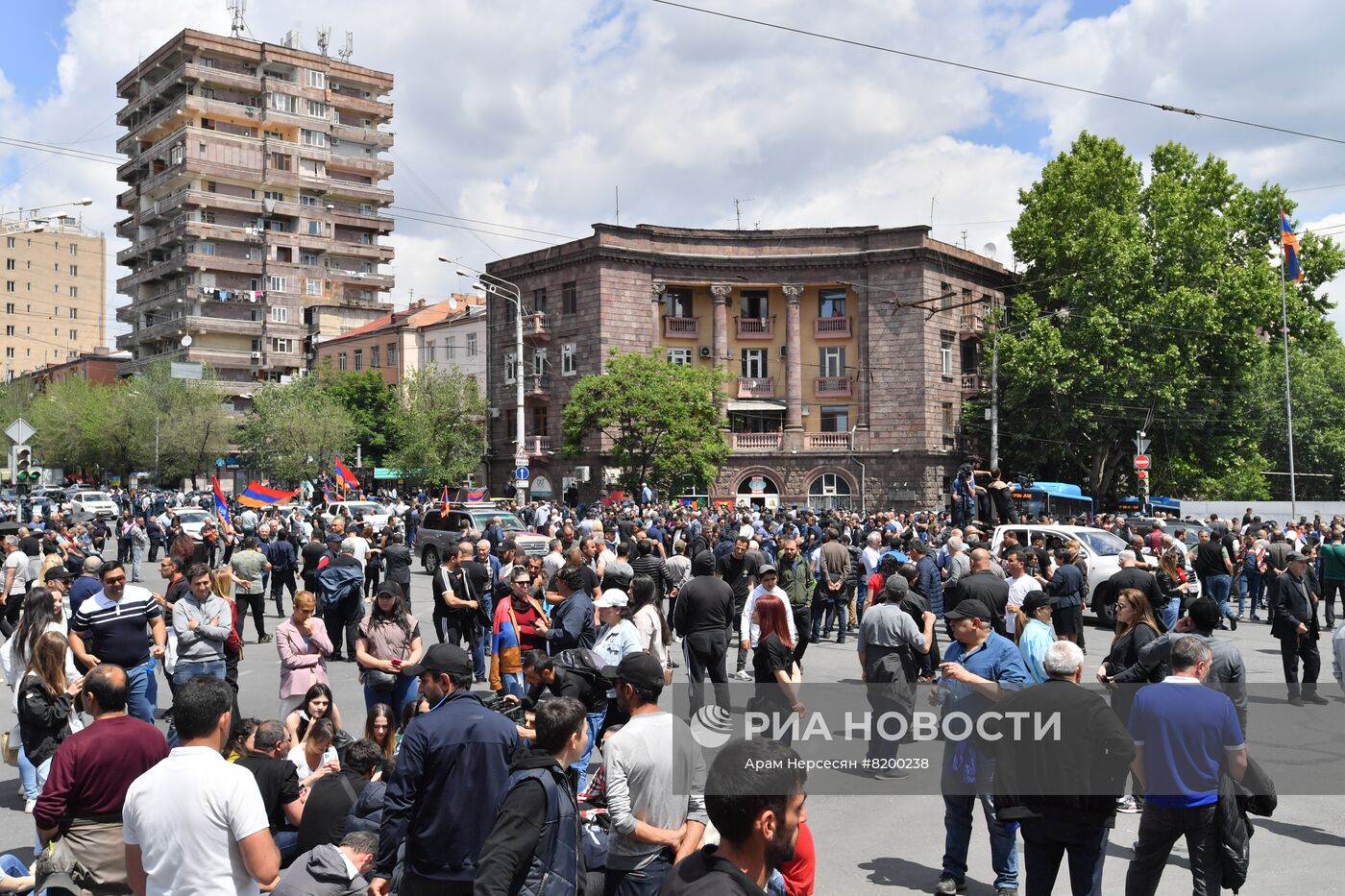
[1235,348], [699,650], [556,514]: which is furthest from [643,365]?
[699,650]

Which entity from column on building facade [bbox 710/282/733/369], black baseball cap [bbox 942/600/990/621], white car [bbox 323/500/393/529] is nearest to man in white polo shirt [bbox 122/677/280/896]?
black baseball cap [bbox 942/600/990/621]

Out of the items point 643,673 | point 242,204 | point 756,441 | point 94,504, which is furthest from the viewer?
point 242,204

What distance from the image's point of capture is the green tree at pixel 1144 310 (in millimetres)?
41969

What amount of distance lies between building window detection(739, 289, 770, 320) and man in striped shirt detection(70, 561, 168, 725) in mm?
43603

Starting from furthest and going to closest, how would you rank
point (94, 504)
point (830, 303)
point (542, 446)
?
1. point (542, 446)
2. point (830, 303)
3. point (94, 504)

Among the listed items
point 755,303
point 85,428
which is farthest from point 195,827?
point 85,428

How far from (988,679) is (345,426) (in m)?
53.5

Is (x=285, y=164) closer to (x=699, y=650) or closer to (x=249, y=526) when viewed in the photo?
(x=249, y=526)

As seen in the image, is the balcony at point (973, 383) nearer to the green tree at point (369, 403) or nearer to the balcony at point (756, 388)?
the balcony at point (756, 388)

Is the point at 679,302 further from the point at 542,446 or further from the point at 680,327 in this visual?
the point at 542,446

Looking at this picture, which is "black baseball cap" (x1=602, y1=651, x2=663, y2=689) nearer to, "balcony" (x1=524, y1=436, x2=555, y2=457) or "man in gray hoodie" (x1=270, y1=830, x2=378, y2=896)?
"man in gray hoodie" (x1=270, y1=830, x2=378, y2=896)

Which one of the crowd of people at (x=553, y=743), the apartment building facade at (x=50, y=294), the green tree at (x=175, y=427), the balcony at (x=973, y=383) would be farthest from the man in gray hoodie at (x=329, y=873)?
the apartment building facade at (x=50, y=294)

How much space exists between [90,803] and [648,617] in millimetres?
4853

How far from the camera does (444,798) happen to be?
466 cm
